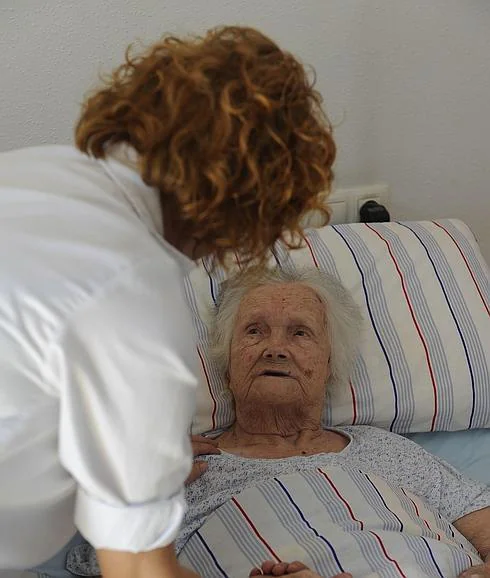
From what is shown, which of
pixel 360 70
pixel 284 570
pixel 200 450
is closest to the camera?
pixel 284 570

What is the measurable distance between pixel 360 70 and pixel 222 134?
1236 mm

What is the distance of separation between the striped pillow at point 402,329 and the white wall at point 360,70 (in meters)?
0.29

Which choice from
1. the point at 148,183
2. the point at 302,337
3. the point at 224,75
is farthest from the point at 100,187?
the point at 302,337

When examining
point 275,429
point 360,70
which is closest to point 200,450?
point 275,429

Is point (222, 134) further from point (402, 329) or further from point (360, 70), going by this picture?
point (360, 70)

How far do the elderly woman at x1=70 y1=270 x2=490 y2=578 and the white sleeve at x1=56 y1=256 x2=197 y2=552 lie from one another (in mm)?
438

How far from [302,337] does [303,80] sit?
0.80 meters

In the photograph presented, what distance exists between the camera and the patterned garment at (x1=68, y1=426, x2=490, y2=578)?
128 cm

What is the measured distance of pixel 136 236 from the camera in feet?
2.54

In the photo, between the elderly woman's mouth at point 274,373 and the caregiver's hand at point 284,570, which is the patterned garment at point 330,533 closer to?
the caregiver's hand at point 284,570

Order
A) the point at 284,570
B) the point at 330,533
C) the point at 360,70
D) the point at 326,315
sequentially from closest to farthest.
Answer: the point at 284,570 → the point at 330,533 → the point at 326,315 → the point at 360,70

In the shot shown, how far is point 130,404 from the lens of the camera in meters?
0.77

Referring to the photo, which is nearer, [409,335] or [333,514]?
[333,514]

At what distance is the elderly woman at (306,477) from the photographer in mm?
1291
